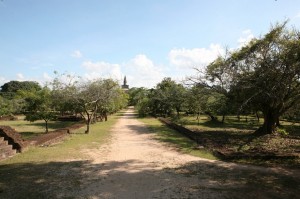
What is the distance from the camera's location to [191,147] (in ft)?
47.3

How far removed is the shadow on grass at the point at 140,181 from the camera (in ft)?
23.6

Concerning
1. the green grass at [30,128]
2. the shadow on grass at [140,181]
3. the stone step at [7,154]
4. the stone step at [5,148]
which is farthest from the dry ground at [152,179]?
the green grass at [30,128]

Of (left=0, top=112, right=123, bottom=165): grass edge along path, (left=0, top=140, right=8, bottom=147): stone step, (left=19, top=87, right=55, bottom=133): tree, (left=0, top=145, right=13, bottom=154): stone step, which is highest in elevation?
(left=19, top=87, right=55, bottom=133): tree

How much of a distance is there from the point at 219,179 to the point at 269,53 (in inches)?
499

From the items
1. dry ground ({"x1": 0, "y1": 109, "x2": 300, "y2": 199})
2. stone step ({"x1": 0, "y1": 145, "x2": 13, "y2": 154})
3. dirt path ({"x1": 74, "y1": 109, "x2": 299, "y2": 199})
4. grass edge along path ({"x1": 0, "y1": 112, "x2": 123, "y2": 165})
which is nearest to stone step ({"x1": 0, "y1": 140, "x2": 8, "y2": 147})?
stone step ({"x1": 0, "y1": 145, "x2": 13, "y2": 154})

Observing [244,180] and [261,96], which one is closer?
[244,180]

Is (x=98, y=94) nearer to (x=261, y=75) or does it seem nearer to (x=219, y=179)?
(x=261, y=75)

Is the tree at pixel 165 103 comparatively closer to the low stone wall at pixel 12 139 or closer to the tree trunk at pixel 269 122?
the tree trunk at pixel 269 122

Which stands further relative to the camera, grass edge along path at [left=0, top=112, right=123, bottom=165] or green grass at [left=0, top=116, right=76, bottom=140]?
green grass at [left=0, top=116, right=76, bottom=140]

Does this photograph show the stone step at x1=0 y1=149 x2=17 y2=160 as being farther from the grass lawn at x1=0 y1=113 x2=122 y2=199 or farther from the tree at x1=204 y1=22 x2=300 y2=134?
the tree at x1=204 y1=22 x2=300 y2=134

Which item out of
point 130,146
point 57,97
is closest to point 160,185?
point 130,146

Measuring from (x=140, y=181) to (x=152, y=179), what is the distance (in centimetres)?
41

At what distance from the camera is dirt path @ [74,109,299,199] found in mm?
7223

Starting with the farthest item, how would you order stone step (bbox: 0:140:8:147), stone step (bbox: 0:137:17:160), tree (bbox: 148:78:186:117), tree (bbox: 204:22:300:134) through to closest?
tree (bbox: 148:78:186:117) → tree (bbox: 204:22:300:134) → stone step (bbox: 0:140:8:147) → stone step (bbox: 0:137:17:160)
